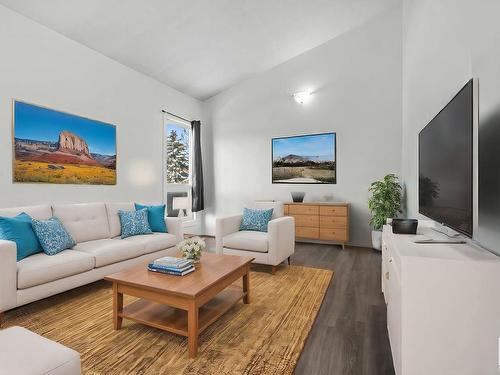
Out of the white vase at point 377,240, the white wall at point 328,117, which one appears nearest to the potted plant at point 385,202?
the white vase at point 377,240

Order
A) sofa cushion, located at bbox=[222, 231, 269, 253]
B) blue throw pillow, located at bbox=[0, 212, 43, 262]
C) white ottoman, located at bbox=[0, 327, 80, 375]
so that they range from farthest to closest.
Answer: sofa cushion, located at bbox=[222, 231, 269, 253] → blue throw pillow, located at bbox=[0, 212, 43, 262] → white ottoman, located at bbox=[0, 327, 80, 375]

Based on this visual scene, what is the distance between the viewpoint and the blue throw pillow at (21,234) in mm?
2484

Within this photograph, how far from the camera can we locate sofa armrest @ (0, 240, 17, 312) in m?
2.17

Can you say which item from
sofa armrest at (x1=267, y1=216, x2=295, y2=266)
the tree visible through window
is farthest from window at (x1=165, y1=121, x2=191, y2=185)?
sofa armrest at (x1=267, y1=216, x2=295, y2=266)

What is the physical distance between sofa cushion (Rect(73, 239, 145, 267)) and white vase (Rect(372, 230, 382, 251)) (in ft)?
11.3

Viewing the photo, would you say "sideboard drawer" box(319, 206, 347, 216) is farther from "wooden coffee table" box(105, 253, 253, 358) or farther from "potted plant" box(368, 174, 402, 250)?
"wooden coffee table" box(105, 253, 253, 358)

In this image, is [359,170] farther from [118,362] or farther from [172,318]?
[118,362]

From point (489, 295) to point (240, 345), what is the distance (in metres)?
1.41

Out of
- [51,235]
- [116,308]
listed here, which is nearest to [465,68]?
[116,308]

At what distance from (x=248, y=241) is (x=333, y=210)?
76.9 inches

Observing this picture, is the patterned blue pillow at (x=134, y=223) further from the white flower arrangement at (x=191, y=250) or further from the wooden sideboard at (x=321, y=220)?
the wooden sideboard at (x=321, y=220)

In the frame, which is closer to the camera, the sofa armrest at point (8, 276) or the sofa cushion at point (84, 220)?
the sofa armrest at point (8, 276)

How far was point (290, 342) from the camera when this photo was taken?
A: 196cm

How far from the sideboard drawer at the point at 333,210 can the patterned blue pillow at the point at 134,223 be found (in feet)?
9.07
